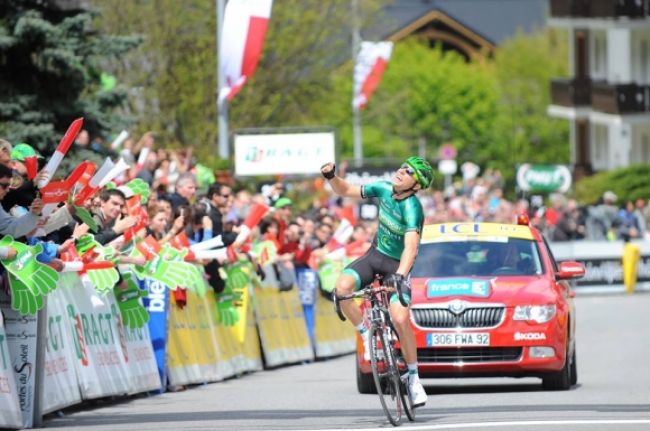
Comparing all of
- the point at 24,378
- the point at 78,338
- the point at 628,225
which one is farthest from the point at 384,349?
the point at 628,225

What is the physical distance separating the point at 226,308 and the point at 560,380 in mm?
4615

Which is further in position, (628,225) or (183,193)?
(628,225)

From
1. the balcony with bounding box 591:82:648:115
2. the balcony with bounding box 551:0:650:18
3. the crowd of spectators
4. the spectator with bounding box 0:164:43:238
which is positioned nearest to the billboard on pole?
the crowd of spectators

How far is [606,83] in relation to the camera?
7131 cm

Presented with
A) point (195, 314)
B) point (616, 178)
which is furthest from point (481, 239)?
point (616, 178)

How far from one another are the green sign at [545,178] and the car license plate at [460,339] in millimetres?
32639

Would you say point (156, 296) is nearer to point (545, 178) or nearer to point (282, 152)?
point (282, 152)

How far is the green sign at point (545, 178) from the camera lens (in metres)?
50.2

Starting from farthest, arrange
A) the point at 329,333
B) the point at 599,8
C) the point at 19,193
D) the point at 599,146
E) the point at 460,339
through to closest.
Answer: the point at 599,146 → the point at 599,8 → the point at 329,333 → the point at 460,339 → the point at 19,193

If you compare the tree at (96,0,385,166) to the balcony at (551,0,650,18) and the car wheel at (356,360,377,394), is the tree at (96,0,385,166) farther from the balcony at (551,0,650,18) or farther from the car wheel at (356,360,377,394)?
the balcony at (551,0,650,18)

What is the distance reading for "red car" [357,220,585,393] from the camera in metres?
17.6

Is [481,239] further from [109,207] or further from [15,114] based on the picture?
[15,114]

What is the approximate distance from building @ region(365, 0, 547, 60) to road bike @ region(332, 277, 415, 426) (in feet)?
293

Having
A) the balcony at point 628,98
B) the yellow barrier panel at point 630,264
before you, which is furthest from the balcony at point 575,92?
the yellow barrier panel at point 630,264
